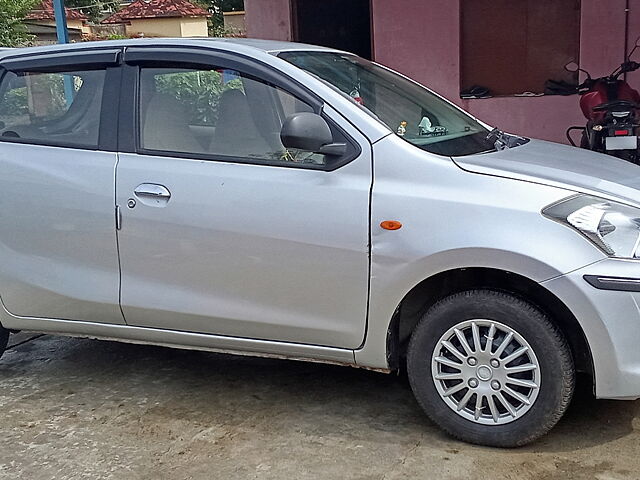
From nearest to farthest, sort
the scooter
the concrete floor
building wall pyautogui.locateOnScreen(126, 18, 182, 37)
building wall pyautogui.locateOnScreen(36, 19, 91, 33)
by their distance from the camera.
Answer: the concrete floor < the scooter < building wall pyautogui.locateOnScreen(36, 19, 91, 33) < building wall pyautogui.locateOnScreen(126, 18, 182, 37)

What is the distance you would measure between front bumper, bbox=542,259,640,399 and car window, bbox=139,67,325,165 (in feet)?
4.20

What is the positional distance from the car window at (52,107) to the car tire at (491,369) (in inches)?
77.7

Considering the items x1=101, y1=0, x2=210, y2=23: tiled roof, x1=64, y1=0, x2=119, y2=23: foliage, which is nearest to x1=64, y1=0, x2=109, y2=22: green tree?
x1=64, y1=0, x2=119, y2=23: foliage

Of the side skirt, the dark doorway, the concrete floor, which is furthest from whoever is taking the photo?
the dark doorway

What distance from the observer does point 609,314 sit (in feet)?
9.96

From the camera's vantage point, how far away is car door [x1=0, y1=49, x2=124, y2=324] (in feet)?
12.6

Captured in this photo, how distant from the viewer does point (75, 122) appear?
13.1 feet

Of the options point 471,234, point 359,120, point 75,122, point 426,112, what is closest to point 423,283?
point 471,234

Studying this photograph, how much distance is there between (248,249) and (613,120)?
4455 mm

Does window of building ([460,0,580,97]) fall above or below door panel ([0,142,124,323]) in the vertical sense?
above

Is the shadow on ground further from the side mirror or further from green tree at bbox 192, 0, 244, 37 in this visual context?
green tree at bbox 192, 0, 244, 37

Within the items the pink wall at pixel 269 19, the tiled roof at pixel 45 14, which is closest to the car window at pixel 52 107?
the pink wall at pixel 269 19

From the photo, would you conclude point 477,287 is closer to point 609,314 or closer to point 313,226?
point 609,314

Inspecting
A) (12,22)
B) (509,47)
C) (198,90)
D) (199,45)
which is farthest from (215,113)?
(12,22)
